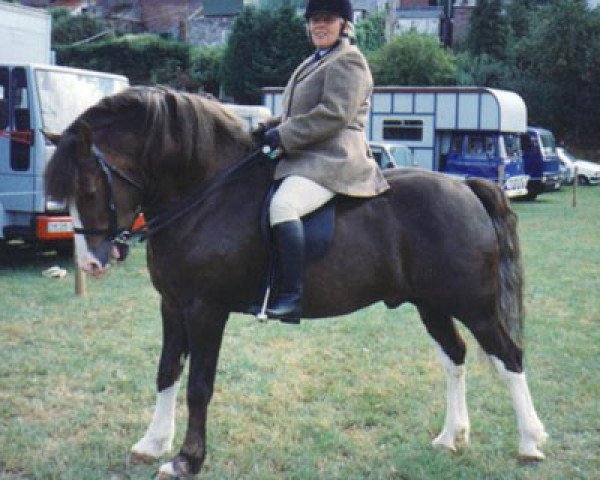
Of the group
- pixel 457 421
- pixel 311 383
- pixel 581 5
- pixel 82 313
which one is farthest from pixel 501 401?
pixel 581 5

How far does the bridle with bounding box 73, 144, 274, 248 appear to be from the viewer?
12.3ft

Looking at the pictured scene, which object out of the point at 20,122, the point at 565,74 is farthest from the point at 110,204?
the point at 565,74

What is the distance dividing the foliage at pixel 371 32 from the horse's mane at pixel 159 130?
37.5 meters

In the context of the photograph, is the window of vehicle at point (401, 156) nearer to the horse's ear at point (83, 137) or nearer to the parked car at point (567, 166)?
the parked car at point (567, 166)

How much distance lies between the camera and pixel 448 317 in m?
4.59

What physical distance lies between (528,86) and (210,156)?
33.5 meters

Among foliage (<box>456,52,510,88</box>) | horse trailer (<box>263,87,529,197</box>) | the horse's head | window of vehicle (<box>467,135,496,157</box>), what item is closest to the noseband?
the horse's head

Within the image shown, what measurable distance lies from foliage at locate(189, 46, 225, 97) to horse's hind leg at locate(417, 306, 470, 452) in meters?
36.1

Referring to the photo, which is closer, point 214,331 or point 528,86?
point 214,331

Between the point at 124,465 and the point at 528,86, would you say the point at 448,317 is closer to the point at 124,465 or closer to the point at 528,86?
the point at 124,465

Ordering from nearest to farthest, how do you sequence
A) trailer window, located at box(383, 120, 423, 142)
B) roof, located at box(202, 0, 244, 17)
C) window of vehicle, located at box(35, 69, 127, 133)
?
window of vehicle, located at box(35, 69, 127, 133) → trailer window, located at box(383, 120, 423, 142) → roof, located at box(202, 0, 244, 17)

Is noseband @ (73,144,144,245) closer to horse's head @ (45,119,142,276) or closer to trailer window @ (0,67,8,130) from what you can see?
horse's head @ (45,119,142,276)

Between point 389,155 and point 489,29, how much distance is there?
27.4 m

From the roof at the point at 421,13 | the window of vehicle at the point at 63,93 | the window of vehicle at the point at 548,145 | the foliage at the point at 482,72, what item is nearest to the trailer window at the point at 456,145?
the window of vehicle at the point at 548,145
